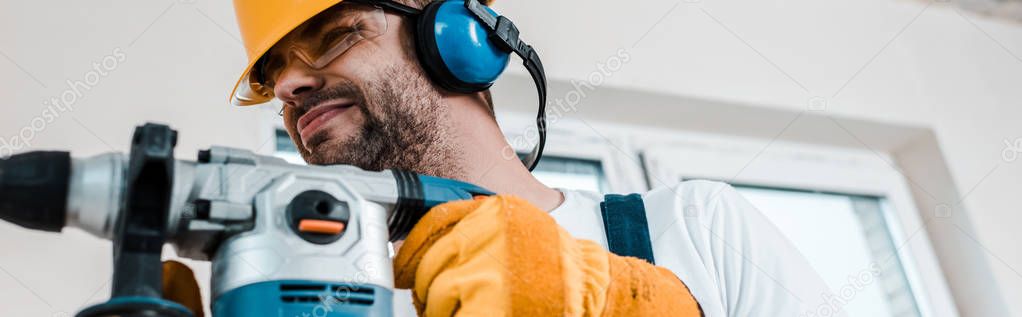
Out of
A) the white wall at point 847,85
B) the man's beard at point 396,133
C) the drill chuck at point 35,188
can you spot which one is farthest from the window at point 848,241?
the drill chuck at point 35,188

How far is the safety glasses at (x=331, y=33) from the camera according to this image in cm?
117

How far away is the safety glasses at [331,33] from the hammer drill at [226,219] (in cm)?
52

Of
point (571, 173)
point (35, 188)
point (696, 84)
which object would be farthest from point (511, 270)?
point (696, 84)

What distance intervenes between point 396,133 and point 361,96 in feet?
0.23

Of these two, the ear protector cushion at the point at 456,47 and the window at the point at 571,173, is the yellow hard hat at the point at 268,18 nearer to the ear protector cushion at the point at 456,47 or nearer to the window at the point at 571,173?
the ear protector cushion at the point at 456,47

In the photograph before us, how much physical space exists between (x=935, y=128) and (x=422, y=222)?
80.6 inches

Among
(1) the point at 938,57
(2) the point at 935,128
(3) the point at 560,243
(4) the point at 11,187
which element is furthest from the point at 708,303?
(1) the point at 938,57

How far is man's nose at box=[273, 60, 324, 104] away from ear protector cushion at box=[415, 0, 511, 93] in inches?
5.9

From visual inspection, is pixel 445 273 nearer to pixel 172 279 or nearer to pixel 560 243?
pixel 560 243

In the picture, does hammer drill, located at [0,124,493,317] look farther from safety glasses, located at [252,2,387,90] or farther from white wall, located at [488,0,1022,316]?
white wall, located at [488,0,1022,316]

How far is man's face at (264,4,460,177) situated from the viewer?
1166 millimetres

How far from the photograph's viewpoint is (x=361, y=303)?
612 mm

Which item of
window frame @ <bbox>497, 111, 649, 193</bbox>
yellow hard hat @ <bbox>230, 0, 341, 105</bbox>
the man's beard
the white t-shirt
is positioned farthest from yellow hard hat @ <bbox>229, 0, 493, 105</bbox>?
window frame @ <bbox>497, 111, 649, 193</bbox>

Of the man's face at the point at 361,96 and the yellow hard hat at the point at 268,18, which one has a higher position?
the yellow hard hat at the point at 268,18
